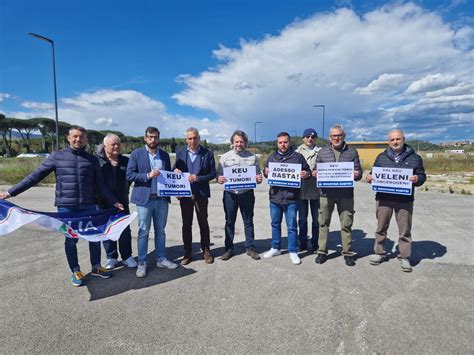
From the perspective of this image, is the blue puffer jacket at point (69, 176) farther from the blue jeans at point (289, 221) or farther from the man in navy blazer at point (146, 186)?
the blue jeans at point (289, 221)

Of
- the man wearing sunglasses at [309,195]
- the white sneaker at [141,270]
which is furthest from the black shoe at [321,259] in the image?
the white sneaker at [141,270]

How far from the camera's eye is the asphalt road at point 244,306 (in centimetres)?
283

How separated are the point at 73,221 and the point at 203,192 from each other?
1982mm

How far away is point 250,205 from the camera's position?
5.02 m

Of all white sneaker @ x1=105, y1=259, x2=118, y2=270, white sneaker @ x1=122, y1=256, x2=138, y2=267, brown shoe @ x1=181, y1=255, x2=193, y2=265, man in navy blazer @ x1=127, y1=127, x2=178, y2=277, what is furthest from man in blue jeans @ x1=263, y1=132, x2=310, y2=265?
white sneaker @ x1=105, y1=259, x2=118, y2=270

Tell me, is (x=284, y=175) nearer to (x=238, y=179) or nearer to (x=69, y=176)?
(x=238, y=179)

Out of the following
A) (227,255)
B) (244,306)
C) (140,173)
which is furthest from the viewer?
(227,255)

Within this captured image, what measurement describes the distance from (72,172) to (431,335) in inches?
186

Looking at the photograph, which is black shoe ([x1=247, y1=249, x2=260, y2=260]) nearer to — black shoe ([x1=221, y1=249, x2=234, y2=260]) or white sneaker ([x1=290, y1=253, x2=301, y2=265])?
Result: black shoe ([x1=221, y1=249, x2=234, y2=260])

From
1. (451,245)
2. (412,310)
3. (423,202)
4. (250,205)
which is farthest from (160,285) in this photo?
(423,202)

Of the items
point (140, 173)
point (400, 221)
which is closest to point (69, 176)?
point (140, 173)

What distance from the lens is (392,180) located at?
14.8 feet

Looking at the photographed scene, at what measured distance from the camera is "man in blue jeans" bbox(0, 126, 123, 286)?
3785 millimetres

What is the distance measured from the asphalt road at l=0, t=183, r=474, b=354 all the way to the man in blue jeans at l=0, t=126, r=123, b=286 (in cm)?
79
